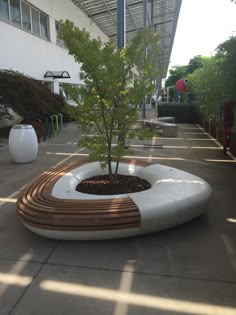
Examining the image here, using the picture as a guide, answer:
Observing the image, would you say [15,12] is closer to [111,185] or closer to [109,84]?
[109,84]

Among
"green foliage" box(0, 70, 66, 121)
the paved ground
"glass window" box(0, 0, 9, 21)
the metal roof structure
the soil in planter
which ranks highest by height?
the metal roof structure

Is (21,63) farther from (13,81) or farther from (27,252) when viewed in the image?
(27,252)

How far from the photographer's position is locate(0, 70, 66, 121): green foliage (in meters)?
8.58

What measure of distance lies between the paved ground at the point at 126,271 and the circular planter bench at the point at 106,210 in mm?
160

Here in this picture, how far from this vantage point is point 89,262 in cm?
259

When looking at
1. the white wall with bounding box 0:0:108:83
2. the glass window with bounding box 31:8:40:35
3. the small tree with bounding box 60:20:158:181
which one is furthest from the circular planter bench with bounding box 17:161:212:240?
the glass window with bounding box 31:8:40:35

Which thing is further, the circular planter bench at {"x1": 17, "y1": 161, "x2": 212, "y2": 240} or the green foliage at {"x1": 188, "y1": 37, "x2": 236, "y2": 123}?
the green foliage at {"x1": 188, "y1": 37, "x2": 236, "y2": 123}

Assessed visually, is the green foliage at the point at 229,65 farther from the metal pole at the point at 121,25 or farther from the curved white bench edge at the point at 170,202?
the curved white bench edge at the point at 170,202

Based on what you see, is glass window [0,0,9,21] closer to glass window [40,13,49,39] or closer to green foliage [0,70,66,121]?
green foliage [0,70,66,121]

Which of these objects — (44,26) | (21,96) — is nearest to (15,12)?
(44,26)

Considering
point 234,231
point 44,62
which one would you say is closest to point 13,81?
point 44,62

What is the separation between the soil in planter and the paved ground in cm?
82

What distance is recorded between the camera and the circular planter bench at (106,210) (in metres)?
2.80

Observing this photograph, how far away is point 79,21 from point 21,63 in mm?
8055
